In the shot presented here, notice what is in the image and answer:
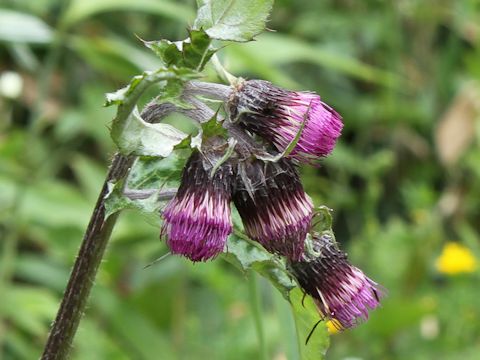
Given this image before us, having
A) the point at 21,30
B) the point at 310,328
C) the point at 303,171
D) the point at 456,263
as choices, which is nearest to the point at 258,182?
the point at 310,328

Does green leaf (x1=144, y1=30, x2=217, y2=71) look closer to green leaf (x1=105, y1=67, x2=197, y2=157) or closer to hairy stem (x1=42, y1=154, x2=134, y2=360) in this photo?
green leaf (x1=105, y1=67, x2=197, y2=157)

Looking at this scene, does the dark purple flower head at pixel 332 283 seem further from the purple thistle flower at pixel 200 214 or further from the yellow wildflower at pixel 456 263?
the yellow wildflower at pixel 456 263

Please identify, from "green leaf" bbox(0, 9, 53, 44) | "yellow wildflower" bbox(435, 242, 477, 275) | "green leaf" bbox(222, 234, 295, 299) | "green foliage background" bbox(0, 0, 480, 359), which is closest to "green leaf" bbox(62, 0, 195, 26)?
"green foliage background" bbox(0, 0, 480, 359)

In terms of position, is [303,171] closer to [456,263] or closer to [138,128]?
[456,263]

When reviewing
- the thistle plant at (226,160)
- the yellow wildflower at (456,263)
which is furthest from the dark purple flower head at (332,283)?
the yellow wildflower at (456,263)

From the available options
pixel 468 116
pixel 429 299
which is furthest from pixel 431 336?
pixel 468 116

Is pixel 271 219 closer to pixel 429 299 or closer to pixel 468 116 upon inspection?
pixel 429 299
